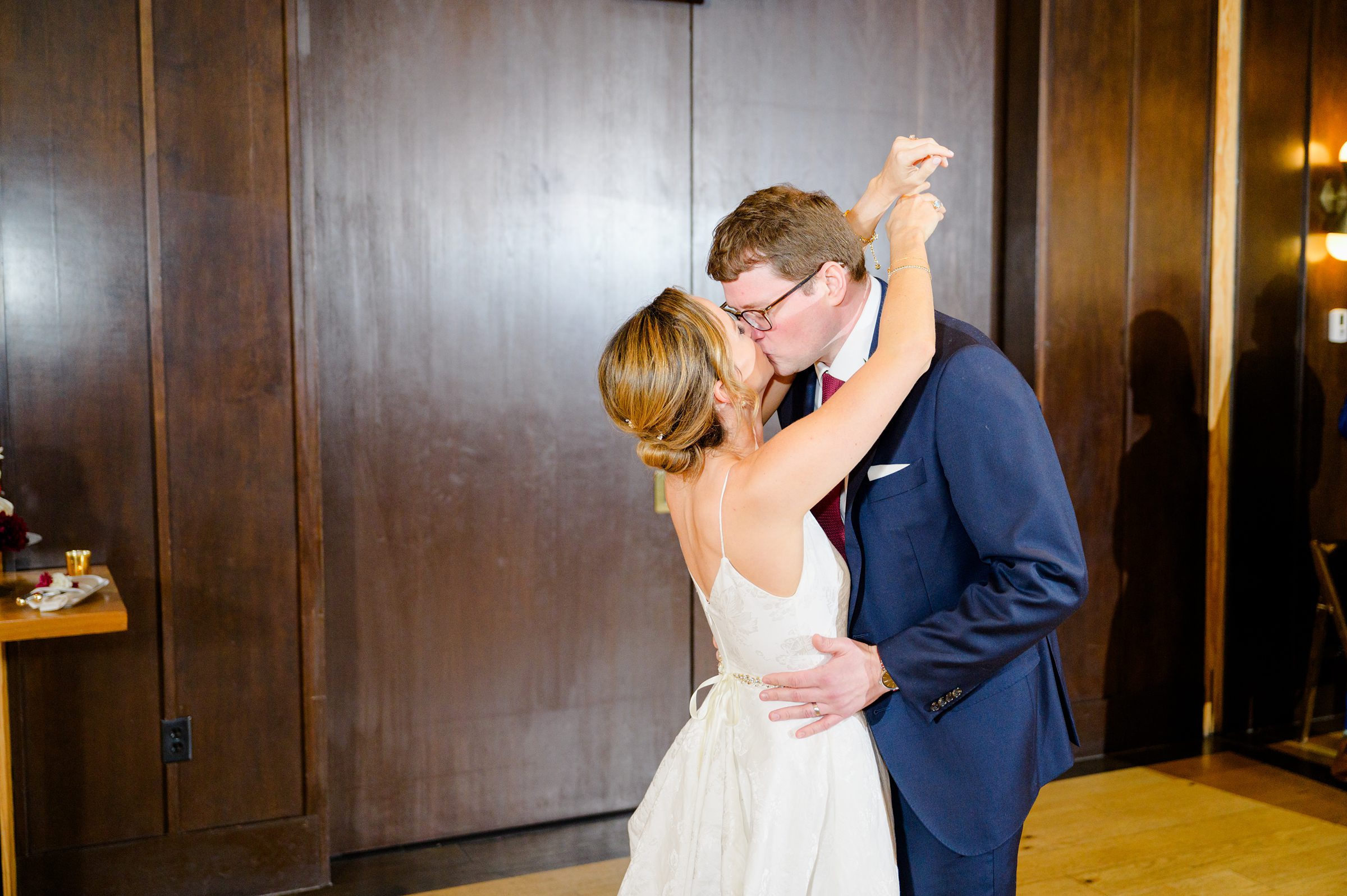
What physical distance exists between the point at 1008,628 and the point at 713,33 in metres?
2.58

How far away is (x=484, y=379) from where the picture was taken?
10.9 feet

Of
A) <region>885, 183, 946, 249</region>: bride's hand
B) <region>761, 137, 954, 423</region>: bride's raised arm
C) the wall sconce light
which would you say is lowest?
<region>885, 183, 946, 249</region>: bride's hand

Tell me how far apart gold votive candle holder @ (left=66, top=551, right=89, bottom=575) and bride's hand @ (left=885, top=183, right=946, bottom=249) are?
2036 millimetres

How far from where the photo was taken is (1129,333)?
3.98 meters

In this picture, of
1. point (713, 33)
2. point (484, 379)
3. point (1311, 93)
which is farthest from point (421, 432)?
point (1311, 93)

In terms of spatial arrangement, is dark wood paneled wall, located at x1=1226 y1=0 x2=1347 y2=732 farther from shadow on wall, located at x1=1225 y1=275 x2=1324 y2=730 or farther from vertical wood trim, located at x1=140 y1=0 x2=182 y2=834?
vertical wood trim, located at x1=140 y1=0 x2=182 y2=834

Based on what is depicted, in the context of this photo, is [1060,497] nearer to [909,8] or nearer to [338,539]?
[338,539]

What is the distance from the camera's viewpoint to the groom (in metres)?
1.51

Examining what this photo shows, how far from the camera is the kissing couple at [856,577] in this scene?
5.02 ft

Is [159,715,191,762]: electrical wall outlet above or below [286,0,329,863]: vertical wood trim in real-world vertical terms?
below

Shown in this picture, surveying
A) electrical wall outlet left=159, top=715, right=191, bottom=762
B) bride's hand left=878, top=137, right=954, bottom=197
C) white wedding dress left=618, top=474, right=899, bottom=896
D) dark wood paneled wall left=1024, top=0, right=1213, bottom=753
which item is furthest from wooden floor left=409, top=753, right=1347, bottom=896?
bride's hand left=878, top=137, right=954, bottom=197

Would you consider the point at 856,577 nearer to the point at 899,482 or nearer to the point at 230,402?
the point at 899,482

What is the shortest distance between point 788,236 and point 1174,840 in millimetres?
2553

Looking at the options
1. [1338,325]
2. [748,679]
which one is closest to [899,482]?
[748,679]
